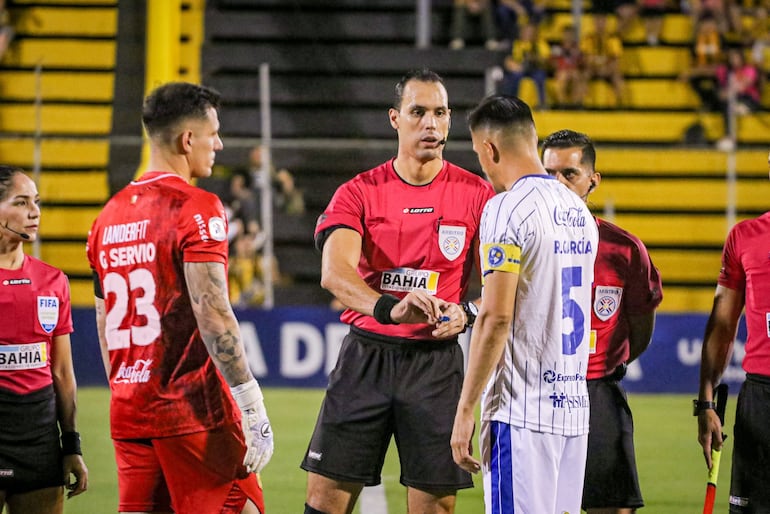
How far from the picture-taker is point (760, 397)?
5297mm

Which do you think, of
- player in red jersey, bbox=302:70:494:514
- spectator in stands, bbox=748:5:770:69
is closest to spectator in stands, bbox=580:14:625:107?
spectator in stands, bbox=748:5:770:69

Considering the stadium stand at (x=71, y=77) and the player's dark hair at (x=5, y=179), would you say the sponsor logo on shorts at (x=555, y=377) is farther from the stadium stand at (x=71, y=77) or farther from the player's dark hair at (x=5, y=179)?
the stadium stand at (x=71, y=77)

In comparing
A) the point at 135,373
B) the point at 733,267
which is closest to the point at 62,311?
the point at 135,373

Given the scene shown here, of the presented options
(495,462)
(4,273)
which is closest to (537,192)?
(495,462)

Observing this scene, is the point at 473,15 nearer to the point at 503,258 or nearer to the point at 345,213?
the point at 345,213

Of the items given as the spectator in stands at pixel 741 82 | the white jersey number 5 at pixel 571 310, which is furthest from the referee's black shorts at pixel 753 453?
the spectator in stands at pixel 741 82

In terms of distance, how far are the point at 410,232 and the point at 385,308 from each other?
535mm

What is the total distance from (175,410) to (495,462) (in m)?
1.29

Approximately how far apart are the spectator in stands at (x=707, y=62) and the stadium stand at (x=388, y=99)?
0.38 m

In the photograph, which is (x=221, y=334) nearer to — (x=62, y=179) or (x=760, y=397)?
(x=760, y=397)

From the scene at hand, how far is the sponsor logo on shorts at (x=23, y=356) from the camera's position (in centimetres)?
518

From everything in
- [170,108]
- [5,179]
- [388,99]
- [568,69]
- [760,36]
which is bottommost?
[5,179]

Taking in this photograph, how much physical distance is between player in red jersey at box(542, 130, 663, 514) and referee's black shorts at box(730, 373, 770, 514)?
51 cm

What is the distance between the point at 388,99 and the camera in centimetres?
1844
